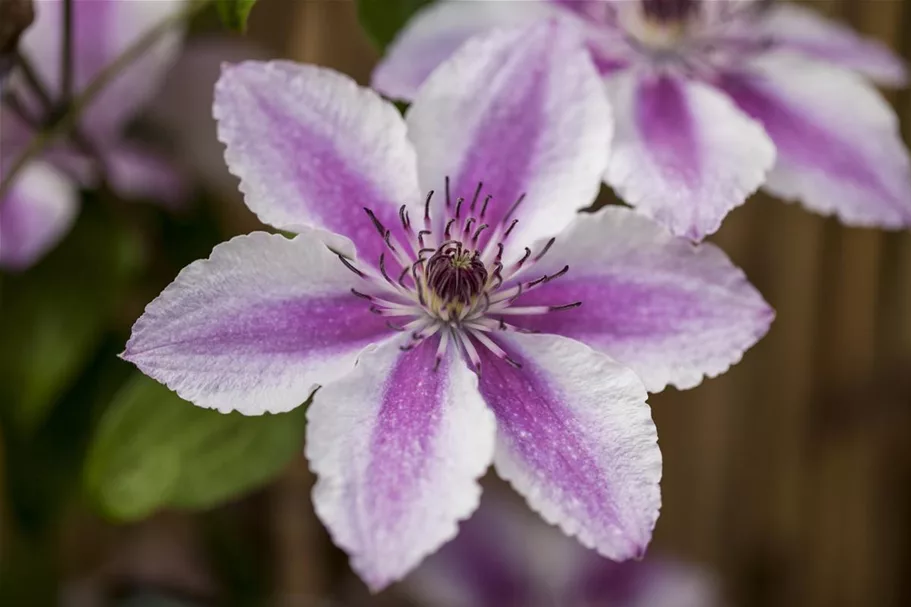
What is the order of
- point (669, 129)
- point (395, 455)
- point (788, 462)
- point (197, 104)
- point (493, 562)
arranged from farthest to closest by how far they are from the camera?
1. point (788, 462)
2. point (493, 562)
3. point (197, 104)
4. point (669, 129)
5. point (395, 455)

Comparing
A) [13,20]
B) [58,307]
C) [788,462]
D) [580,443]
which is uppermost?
[13,20]

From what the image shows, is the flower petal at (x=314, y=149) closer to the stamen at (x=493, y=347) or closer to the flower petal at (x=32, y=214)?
the stamen at (x=493, y=347)

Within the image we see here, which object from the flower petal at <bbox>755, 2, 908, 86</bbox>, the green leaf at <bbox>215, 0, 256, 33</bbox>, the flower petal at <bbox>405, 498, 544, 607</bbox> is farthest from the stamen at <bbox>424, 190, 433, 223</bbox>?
the flower petal at <bbox>405, 498, 544, 607</bbox>

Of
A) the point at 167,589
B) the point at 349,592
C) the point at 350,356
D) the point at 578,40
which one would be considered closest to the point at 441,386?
the point at 350,356

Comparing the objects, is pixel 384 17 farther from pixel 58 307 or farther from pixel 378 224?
pixel 58 307

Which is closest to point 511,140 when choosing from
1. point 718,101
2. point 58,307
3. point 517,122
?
point 517,122

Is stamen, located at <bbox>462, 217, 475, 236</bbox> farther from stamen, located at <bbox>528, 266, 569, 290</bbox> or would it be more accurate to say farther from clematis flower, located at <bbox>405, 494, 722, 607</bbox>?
clematis flower, located at <bbox>405, 494, 722, 607</bbox>
